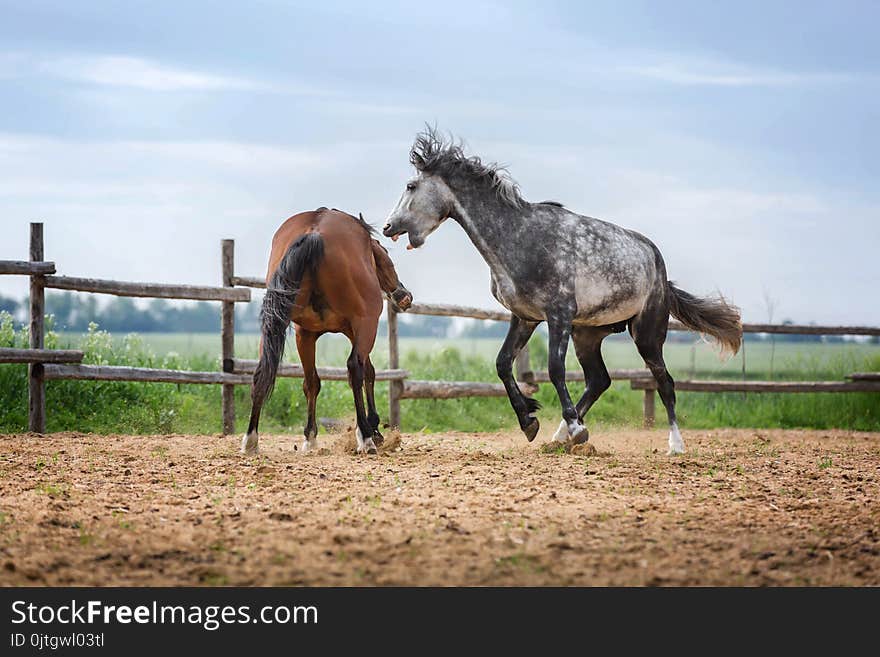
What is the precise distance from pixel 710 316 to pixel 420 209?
9.32ft

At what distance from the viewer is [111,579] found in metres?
3.43

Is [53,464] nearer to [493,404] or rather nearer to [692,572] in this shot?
[692,572]

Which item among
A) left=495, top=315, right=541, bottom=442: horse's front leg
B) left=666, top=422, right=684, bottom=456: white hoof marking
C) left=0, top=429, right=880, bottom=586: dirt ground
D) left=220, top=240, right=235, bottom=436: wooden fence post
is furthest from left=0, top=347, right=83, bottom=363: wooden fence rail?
left=666, top=422, right=684, bottom=456: white hoof marking

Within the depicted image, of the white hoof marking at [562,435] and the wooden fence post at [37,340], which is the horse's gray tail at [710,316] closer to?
the white hoof marking at [562,435]

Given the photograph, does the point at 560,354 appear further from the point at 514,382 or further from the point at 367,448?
the point at 367,448

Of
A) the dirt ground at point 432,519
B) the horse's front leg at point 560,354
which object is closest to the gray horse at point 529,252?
the horse's front leg at point 560,354

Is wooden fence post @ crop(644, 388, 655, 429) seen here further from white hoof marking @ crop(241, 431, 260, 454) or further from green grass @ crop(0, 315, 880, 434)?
white hoof marking @ crop(241, 431, 260, 454)

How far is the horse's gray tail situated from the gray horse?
2.37 feet

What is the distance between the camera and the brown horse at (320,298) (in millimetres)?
6898

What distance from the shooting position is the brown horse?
6.90m

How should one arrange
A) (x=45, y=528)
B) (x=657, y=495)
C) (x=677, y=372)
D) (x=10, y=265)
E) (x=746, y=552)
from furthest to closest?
(x=677, y=372) < (x=10, y=265) < (x=657, y=495) < (x=45, y=528) < (x=746, y=552)

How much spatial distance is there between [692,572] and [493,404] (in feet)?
28.9

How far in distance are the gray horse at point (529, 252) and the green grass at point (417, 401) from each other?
1.81 m
